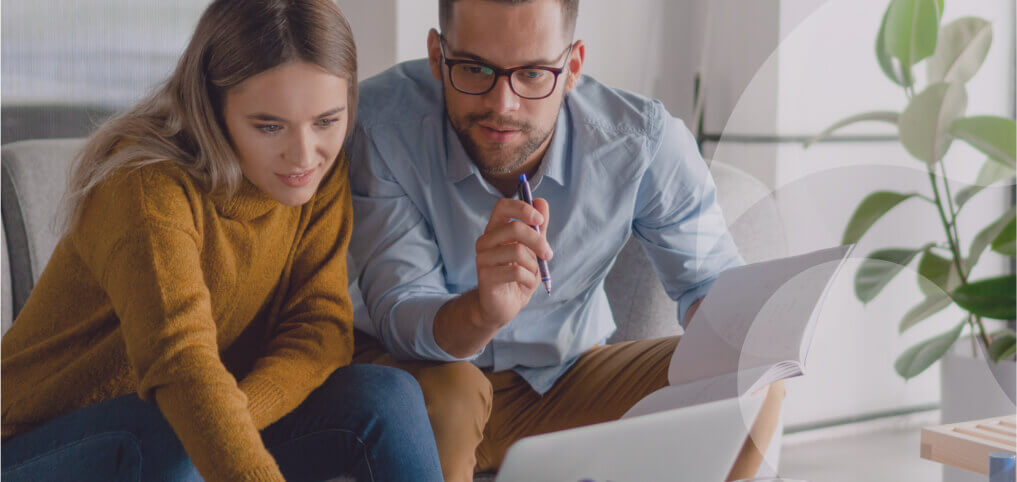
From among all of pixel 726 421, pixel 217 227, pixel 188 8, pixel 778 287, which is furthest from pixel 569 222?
pixel 188 8

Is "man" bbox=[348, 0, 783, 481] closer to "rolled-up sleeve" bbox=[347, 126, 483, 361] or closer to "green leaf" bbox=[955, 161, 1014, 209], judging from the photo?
"rolled-up sleeve" bbox=[347, 126, 483, 361]

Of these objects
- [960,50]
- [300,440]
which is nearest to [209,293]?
[300,440]

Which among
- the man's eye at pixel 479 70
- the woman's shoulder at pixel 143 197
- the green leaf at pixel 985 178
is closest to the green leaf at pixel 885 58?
the green leaf at pixel 985 178

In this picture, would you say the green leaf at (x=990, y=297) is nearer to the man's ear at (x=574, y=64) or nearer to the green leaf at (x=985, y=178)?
the green leaf at (x=985, y=178)

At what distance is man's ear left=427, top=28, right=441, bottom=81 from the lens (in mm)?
1230

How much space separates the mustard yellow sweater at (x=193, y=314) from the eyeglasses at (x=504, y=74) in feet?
0.61

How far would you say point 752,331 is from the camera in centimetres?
94

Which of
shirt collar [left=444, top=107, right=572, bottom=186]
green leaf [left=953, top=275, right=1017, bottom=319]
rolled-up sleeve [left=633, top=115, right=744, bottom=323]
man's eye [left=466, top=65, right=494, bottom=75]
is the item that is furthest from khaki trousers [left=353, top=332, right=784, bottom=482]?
green leaf [left=953, top=275, right=1017, bottom=319]

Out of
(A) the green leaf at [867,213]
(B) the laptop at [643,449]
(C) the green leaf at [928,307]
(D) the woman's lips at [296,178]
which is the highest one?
(D) the woman's lips at [296,178]

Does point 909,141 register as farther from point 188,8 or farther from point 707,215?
point 188,8

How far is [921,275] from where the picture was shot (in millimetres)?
845

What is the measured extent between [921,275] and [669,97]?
1380mm

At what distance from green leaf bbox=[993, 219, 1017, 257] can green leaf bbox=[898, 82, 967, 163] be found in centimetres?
9

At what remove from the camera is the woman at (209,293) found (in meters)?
0.87
